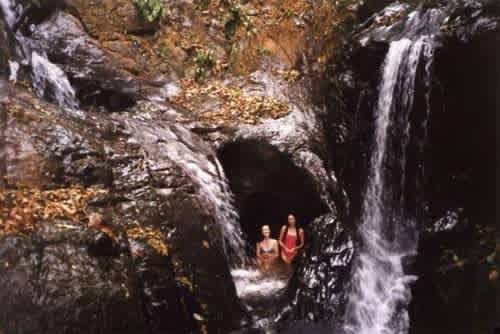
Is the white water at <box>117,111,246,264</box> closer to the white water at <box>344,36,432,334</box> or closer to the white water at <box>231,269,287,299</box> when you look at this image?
the white water at <box>231,269,287,299</box>

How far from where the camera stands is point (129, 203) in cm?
536

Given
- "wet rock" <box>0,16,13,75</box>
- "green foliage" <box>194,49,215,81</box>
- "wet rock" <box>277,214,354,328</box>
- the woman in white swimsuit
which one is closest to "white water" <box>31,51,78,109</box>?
"wet rock" <box>0,16,13,75</box>

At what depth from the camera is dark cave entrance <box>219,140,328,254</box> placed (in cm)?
786

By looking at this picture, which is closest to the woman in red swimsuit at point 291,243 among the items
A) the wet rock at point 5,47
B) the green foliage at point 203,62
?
the green foliage at point 203,62

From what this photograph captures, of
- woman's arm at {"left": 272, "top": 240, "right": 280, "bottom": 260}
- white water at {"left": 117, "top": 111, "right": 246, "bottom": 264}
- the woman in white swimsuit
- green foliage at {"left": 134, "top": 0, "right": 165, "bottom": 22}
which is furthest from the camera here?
green foliage at {"left": 134, "top": 0, "right": 165, "bottom": 22}

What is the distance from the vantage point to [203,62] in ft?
32.1

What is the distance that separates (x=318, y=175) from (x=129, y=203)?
356 centimetres

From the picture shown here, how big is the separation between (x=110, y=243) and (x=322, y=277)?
10.3ft

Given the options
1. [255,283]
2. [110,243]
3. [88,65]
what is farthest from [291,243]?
[88,65]

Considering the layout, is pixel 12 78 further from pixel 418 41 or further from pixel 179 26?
pixel 418 41

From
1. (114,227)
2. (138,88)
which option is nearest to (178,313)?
(114,227)

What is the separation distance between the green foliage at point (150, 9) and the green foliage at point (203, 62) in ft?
4.51

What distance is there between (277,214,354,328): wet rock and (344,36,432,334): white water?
0.97ft

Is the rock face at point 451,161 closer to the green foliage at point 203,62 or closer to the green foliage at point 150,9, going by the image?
the green foliage at point 203,62
